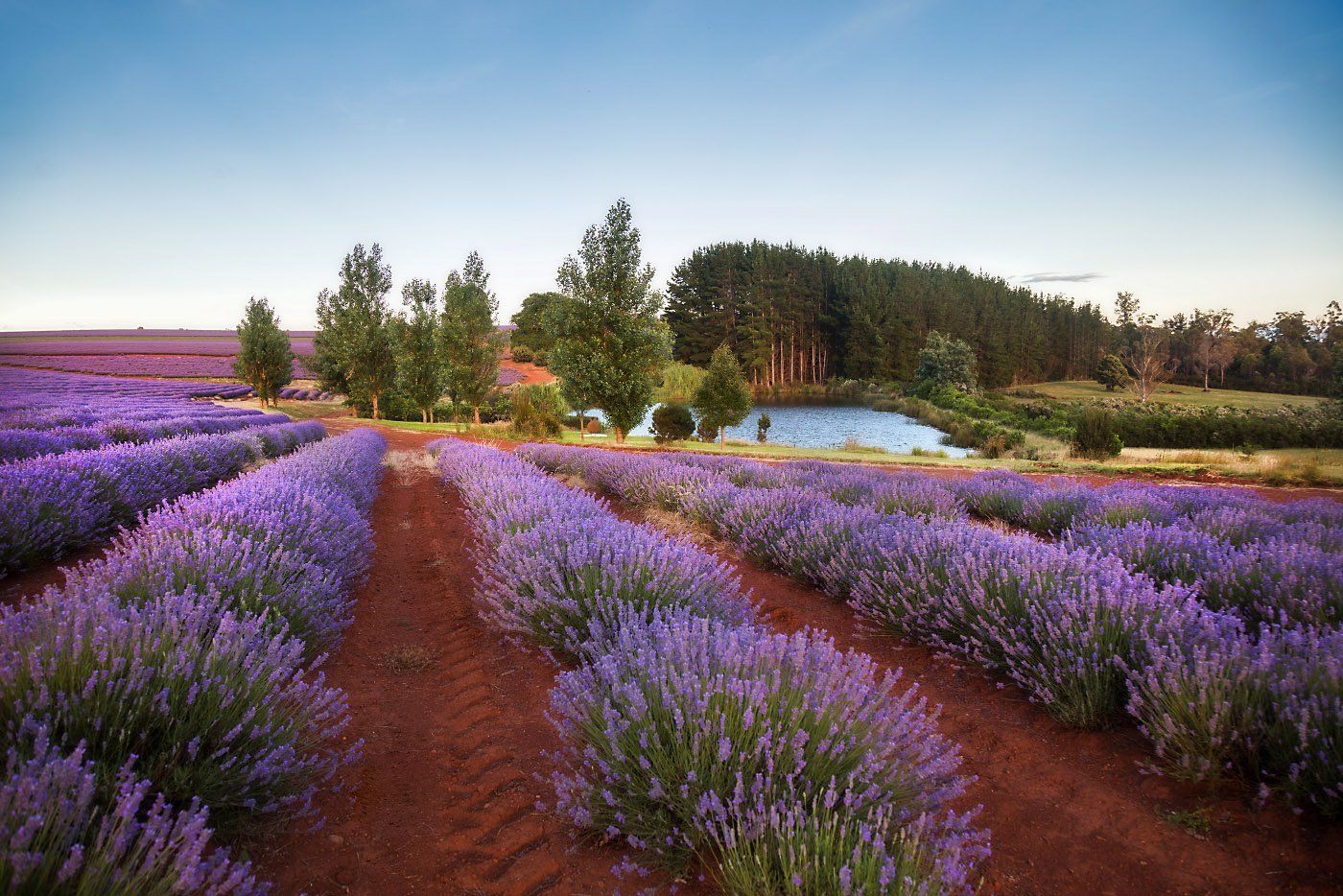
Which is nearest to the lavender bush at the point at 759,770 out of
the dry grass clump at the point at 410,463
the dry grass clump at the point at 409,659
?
the dry grass clump at the point at 409,659

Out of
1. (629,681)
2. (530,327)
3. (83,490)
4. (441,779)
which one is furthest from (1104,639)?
(530,327)

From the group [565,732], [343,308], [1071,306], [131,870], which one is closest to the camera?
[131,870]

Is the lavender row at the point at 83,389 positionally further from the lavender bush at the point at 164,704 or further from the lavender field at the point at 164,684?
the lavender bush at the point at 164,704

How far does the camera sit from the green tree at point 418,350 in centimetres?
2827

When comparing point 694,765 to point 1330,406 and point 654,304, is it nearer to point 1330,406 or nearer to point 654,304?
point 654,304

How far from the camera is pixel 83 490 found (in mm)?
4871

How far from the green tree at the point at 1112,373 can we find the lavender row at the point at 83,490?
2457 inches

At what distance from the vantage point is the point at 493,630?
4.17m

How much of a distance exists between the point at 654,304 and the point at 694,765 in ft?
64.9

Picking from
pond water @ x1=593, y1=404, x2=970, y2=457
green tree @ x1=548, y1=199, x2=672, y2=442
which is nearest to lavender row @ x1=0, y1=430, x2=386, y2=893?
green tree @ x1=548, y1=199, x2=672, y2=442

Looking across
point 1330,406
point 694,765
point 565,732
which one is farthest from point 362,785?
point 1330,406

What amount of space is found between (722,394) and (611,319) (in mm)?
7668

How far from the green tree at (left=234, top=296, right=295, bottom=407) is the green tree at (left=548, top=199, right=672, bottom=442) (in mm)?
19371

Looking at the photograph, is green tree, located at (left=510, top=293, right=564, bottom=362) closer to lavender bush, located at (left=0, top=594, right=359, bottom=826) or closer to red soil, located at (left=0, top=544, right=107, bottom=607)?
red soil, located at (left=0, top=544, right=107, bottom=607)
